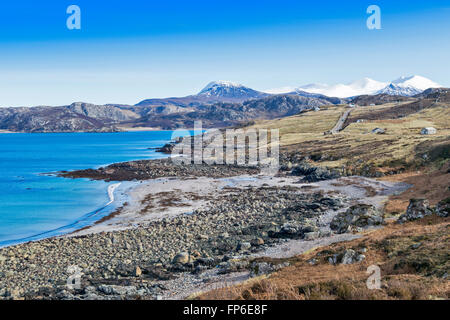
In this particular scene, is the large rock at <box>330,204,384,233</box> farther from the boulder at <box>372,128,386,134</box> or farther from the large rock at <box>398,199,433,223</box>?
the boulder at <box>372,128,386,134</box>

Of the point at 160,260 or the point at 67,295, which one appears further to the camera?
the point at 160,260

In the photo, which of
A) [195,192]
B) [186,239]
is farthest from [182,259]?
[195,192]

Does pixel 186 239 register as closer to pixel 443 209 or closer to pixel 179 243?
pixel 179 243

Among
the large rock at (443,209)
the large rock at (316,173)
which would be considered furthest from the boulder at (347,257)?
the large rock at (316,173)

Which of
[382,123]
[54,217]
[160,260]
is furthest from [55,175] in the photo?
[382,123]

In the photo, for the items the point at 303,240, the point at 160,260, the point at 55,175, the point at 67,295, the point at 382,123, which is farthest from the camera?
the point at 382,123
